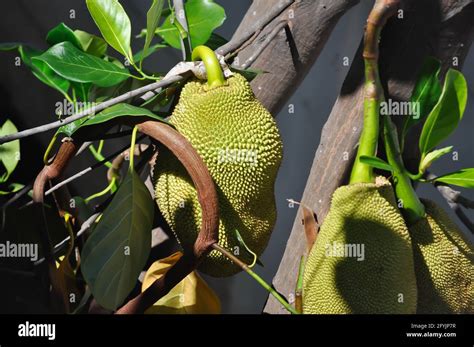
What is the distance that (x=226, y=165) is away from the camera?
54 cm

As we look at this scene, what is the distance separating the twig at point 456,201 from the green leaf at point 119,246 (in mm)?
346

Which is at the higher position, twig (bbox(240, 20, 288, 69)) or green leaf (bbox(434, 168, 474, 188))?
twig (bbox(240, 20, 288, 69))

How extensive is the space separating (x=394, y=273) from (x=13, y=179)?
0.53 m

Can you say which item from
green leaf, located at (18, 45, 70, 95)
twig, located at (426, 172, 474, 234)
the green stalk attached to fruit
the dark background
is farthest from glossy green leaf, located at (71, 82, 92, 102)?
twig, located at (426, 172, 474, 234)

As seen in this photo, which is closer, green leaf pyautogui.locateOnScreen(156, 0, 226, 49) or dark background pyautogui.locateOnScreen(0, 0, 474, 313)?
green leaf pyautogui.locateOnScreen(156, 0, 226, 49)

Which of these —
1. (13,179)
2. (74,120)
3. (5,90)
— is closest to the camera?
(74,120)

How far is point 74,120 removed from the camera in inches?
21.8

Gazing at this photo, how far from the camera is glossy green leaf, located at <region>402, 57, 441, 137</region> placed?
0.68 metres

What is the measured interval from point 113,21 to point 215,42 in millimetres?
127

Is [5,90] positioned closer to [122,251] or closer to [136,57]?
[136,57]

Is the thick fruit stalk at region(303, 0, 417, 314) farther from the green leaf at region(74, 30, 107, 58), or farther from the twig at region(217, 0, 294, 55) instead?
the green leaf at region(74, 30, 107, 58)

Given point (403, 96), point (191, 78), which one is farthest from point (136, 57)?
point (403, 96)

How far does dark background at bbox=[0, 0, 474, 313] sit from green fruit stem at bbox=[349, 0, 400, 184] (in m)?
0.13

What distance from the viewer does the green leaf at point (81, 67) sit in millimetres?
615
